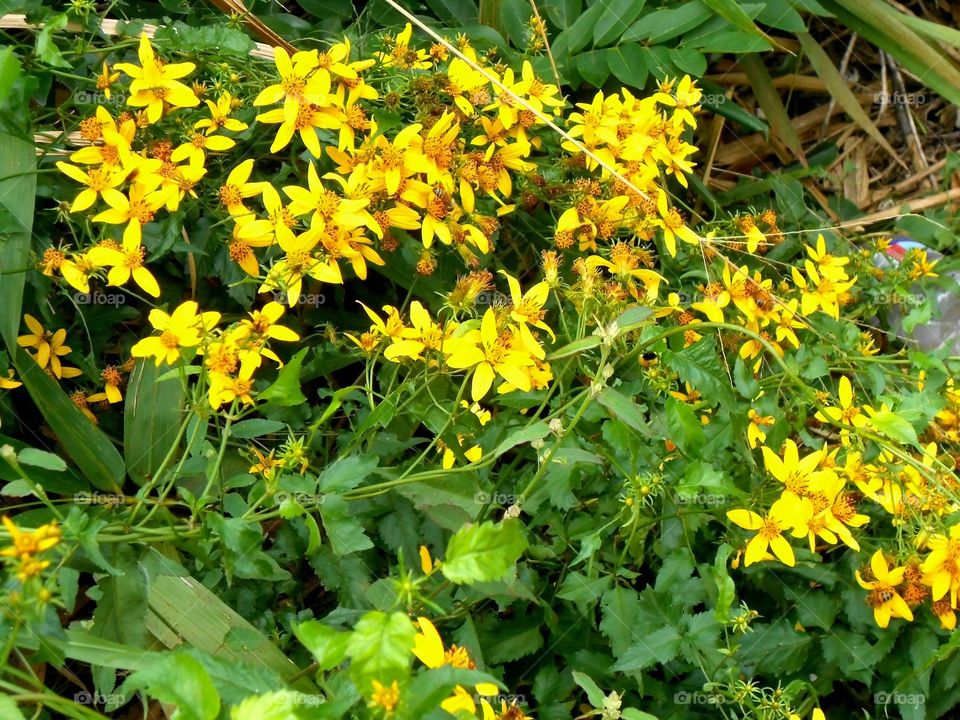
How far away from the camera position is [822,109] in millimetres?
2830

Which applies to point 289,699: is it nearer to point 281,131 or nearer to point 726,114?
point 281,131

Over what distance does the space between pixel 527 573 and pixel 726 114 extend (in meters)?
1.48

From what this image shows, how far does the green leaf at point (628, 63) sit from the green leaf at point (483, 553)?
127 centimetres

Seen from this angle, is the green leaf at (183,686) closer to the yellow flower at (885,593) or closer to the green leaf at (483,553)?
the green leaf at (483,553)

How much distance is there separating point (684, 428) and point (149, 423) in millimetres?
807

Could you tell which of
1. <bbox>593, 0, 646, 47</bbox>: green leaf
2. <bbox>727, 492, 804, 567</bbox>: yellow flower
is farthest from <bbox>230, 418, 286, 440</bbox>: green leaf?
<bbox>593, 0, 646, 47</bbox>: green leaf

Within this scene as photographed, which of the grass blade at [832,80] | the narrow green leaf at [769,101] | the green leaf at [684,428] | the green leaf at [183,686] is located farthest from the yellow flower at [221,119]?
the grass blade at [832,80]

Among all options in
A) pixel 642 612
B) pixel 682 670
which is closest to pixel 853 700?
pixel 682 670

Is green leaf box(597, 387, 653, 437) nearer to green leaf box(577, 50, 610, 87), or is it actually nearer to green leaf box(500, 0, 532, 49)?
green leaf box(577, 50, 610, 87)

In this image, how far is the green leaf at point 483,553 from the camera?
0.84 m

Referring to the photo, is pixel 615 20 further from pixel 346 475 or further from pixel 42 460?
pixel 42 460

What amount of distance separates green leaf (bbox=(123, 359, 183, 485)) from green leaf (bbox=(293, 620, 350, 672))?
65 cm

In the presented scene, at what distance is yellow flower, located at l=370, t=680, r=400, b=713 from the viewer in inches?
30.7

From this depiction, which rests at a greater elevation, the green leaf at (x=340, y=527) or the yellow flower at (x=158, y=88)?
the yellow flower at (x=158, y=88)
